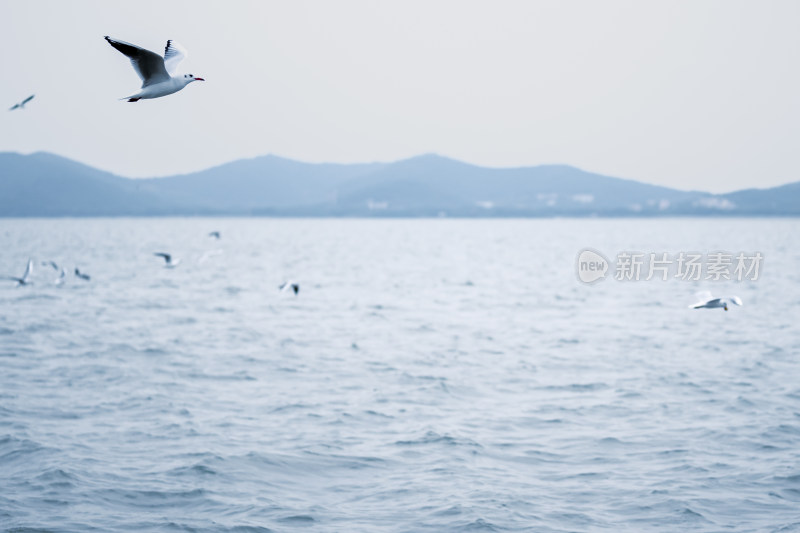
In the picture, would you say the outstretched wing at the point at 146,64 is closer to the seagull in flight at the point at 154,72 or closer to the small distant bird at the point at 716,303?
the seagull in flight at the point at 154,72

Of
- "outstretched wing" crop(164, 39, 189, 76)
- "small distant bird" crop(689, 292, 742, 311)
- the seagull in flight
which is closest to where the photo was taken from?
the seagull in flight

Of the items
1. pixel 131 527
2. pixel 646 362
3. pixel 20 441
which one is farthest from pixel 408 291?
pixel 131 527

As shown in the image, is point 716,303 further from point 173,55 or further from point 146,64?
point 146,64

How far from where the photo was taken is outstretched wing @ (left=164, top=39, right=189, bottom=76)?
242 inches

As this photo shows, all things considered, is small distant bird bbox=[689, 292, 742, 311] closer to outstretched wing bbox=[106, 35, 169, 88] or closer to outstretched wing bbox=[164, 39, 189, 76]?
outstretched wing bbox=[164, 39, 189, 76]

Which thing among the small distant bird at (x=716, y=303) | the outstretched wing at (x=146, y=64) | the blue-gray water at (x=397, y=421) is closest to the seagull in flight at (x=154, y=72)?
the outstretched wing at (x=146, y=64)

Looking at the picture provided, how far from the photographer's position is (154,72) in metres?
6.01

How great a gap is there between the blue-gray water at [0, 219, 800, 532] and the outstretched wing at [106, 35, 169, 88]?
773cm

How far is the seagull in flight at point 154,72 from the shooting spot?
5680mm

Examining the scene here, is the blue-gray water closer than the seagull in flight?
No

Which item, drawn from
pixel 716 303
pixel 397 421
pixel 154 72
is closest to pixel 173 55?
pixel 154 72

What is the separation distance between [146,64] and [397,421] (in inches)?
490

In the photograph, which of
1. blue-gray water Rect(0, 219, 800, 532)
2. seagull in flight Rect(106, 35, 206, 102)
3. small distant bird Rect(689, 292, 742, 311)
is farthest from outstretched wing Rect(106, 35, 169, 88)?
blue-gray water Rect(0, 219, 800, 532)

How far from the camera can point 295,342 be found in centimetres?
2828
